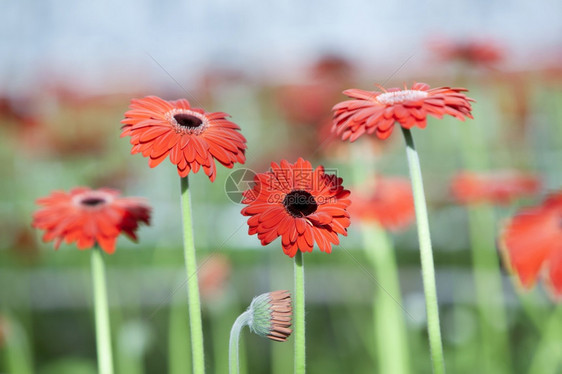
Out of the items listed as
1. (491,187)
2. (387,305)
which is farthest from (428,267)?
(491,187)

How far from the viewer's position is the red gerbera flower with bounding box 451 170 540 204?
879 millimetres

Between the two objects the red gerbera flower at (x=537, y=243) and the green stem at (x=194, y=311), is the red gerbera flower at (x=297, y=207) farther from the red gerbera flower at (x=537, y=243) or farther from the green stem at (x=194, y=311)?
the red gerbera flower at (x=537, y=243)

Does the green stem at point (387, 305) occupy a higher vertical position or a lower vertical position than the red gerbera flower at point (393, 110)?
lower

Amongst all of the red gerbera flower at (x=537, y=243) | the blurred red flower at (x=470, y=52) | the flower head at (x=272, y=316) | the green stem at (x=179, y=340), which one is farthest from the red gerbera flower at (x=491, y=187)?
the flower head at (x=272, y=316)

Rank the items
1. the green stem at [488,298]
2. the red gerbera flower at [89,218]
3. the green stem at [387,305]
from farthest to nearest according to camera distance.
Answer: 1. the green stem at [488,298]
2. the green stem at [387,305]
3. the red gerbera flower at [89,218]

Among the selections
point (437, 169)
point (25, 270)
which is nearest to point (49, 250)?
point (25, 270)

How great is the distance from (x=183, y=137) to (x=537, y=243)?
0.31 metres

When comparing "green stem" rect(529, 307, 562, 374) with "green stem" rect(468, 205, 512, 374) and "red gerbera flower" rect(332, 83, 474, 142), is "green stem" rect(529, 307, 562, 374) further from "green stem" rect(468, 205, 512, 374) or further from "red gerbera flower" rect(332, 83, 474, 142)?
"red gerbera flower" rect(332, 83, 474, 142)

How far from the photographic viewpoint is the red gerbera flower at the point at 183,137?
38cm

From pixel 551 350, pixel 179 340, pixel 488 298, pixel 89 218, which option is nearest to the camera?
pixel 89 218

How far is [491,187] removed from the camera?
2.98 feet

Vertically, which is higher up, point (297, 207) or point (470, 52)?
point (470, 52)

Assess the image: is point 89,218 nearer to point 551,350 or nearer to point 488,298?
point 551,350

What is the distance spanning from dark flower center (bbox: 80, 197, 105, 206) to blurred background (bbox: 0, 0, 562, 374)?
0.12 m
